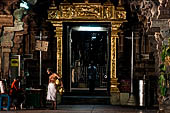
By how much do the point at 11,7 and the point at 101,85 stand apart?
15.3 metres

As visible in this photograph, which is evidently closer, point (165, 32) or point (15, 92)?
point (165, 32)

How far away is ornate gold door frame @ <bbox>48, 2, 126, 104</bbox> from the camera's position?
27.8 m

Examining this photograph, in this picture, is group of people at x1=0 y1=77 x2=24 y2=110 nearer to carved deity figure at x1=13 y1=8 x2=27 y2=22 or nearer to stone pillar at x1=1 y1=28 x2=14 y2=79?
stone pillar at x1=1 y1=28 x2=14 y2=79

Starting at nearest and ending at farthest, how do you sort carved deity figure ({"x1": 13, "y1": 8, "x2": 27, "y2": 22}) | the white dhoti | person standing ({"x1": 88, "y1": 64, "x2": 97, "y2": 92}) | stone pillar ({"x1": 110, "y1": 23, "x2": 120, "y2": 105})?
the white dhoti → carved deity figure ({"x1": 13, "y1": 8, "x2": 27, "y2": 22}) → stone pillar ({"x1": 110, "y1": 23, "x2": 120, "y2": 105}) → person standing ({"x1": 88, "y1": 64, "x2": 97, "y2": 92})

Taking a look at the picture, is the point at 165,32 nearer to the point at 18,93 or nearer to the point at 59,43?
the point at 18,93

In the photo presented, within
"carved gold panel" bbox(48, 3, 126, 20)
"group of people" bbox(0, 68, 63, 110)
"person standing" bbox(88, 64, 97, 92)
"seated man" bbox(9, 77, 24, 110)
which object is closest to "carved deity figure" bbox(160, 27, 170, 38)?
"group of people" bbox(0, 68, 63, 110)

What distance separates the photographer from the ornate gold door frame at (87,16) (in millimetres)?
27766

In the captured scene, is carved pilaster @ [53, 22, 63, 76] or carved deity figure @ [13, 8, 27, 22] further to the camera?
carved pilaster @ [53, 22, 63, 76]

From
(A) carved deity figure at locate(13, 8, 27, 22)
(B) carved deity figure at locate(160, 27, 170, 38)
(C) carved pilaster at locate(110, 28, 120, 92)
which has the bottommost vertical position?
(C) carved pilaster at locate(110, 28, 120, 92)

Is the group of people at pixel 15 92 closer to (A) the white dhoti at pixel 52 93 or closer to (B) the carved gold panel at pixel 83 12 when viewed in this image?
(A) the white dhoti at pixel 52 93

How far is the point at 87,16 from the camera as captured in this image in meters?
27.9

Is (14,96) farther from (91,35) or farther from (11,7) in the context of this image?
(91,35)

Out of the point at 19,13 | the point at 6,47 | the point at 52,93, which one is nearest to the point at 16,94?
the point at 52,93

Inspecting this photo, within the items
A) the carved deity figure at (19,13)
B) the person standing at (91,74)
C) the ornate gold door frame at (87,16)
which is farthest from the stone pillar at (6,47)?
the person standing at (91,74)
